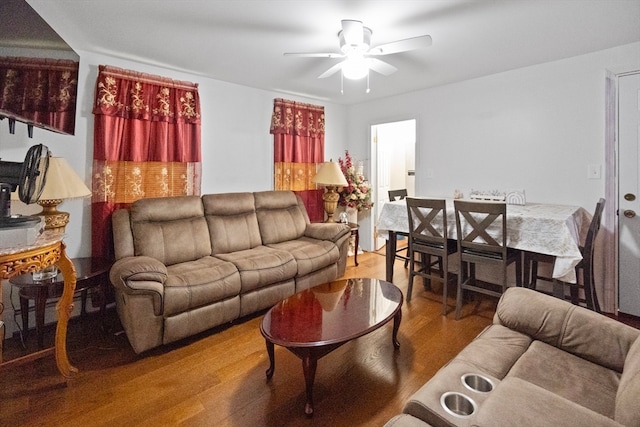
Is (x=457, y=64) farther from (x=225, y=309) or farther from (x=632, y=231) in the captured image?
(x=225, y=309)

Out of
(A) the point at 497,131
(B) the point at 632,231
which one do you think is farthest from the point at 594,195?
(A) the point at 497,131

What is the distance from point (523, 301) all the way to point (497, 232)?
108 centimetres

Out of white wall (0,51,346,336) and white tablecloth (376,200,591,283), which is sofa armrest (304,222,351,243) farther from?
white tablecloth (376,200,591,283)

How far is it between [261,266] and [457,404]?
196cm

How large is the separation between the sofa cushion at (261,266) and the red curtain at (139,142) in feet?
3.20

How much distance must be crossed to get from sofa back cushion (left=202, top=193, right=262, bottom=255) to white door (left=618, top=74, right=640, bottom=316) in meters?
3.38

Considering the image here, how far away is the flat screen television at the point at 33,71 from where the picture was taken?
157 centimetres

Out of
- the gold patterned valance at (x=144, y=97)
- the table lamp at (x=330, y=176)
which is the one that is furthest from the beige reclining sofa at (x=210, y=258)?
the gold patterned valance at (x=144, y=97)

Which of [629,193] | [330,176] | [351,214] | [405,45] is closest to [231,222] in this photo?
[330,176]

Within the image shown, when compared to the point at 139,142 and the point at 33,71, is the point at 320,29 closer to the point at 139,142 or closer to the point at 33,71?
the point at 33,71

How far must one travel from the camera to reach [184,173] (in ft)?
11.0

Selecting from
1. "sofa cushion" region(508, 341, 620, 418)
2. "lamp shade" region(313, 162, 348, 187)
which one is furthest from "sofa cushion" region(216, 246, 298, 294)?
"sofa cushion" region(508, 341, 620, 418)

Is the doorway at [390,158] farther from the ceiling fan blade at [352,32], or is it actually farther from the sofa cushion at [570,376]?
the sofa cushion at [570,376]

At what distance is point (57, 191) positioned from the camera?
87.6 inches
